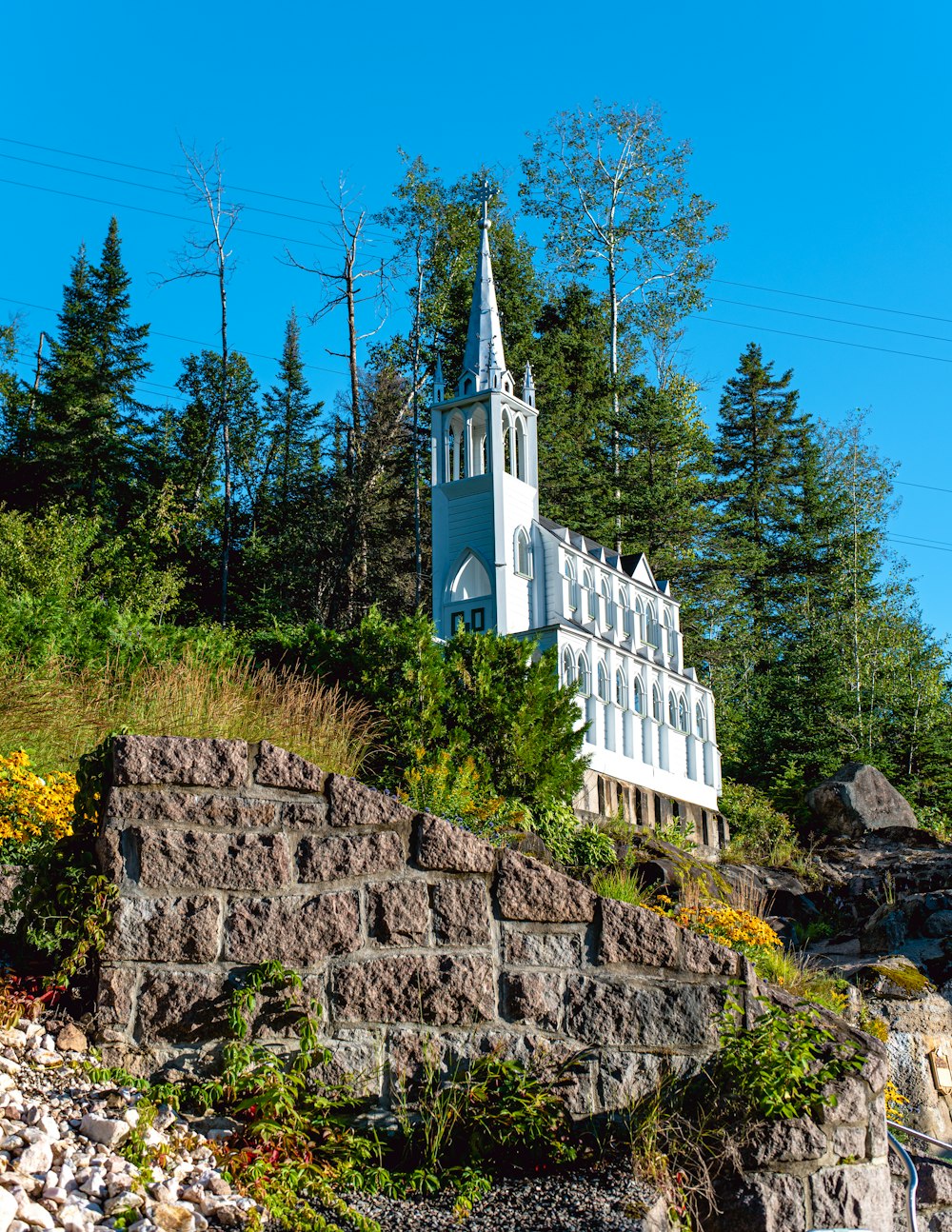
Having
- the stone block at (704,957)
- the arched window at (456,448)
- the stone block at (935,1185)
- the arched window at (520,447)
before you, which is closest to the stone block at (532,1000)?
the stone block at (704,957)

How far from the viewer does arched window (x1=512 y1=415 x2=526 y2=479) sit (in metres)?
22.0

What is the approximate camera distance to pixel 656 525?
106 ft

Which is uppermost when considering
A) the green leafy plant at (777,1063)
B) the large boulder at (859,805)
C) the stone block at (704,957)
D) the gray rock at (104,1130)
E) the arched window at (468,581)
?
the arched window at (468,581)

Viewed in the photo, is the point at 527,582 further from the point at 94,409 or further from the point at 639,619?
the point at 94,409

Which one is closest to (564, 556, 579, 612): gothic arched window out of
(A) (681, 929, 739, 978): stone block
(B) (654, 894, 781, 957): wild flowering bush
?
(B) (654, 894, 781, 957): wild flowering bush

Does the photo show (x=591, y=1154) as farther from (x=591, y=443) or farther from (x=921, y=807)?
(x=591, y=443)

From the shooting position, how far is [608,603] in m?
23.9

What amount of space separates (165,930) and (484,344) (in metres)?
17.6

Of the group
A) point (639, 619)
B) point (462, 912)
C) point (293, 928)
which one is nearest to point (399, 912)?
point (462, 912)

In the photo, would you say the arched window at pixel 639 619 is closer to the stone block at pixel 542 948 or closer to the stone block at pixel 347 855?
the stone block at pixel 542 948

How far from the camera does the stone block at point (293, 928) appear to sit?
5.82m

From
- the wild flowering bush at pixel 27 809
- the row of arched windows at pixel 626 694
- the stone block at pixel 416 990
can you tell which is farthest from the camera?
the row of arched windows at pixel 626 694

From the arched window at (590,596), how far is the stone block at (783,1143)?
54.9 feet

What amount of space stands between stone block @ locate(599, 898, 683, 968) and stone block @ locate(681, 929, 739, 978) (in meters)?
0.04
